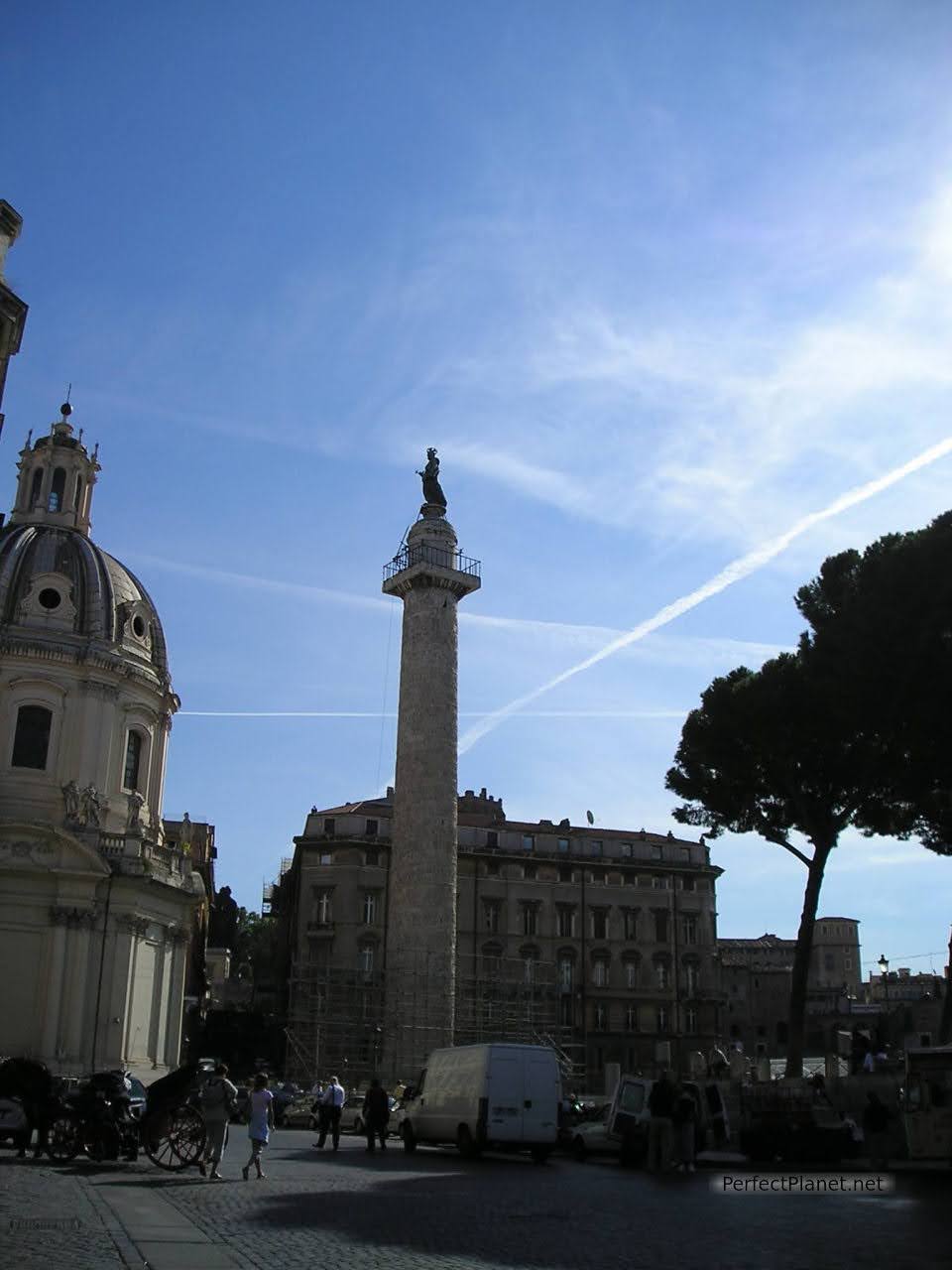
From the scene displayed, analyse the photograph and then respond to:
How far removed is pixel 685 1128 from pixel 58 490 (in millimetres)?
34536

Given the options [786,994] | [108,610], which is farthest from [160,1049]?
[786,994]

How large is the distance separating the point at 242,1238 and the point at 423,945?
27311 mm

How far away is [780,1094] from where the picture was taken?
22.7 meters

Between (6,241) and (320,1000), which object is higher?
(6,241)

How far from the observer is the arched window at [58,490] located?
4494cm

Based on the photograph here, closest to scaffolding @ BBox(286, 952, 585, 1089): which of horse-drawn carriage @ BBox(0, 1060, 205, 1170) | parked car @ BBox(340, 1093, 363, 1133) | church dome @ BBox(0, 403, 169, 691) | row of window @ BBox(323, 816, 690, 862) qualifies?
parked car @ BBox(340, 1093, 363, 1133)

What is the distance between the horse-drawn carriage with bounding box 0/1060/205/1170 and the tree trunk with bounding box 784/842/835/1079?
15166 mm

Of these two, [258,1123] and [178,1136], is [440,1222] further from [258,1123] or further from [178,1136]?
[178,1136]

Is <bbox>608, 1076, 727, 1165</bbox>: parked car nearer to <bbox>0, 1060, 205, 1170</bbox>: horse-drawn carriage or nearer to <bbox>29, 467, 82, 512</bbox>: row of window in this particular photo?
<bbox>0, 1060, 205, 1170</bbox>: horse-drawn carriage

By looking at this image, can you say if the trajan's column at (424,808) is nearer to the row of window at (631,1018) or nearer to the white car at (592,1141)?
the white car at (592,1141)

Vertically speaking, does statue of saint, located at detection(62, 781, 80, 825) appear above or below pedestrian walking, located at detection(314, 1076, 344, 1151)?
above

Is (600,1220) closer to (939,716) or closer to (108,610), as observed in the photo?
(939,716)

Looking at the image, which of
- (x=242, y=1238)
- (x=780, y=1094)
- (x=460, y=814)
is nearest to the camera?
(x=242, y=1238)

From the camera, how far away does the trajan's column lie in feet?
122
